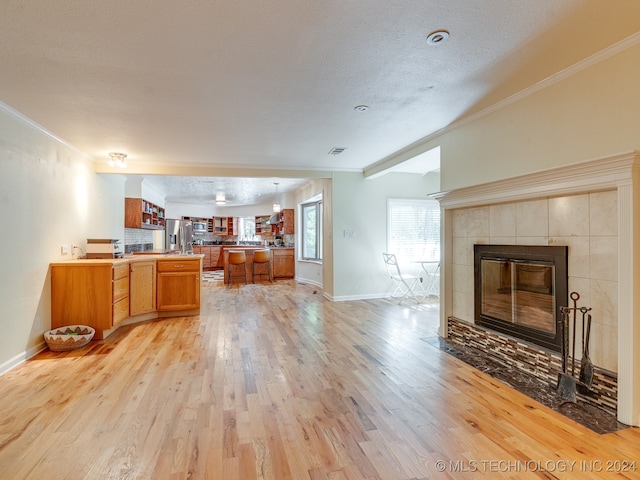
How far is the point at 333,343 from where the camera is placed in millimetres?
3451

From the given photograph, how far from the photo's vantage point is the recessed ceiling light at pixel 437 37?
185cm

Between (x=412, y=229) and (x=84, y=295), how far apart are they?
525cm

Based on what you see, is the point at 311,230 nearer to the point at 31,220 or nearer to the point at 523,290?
Result: the point at 31,220

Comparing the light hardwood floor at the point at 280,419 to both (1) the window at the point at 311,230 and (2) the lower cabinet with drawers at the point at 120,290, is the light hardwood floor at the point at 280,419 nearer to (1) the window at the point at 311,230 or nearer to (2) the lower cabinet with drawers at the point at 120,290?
(2) the lower cabinet with drawers at the point at 120,290

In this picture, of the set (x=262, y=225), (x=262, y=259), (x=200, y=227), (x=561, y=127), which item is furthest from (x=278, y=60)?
(x=200, y=227)

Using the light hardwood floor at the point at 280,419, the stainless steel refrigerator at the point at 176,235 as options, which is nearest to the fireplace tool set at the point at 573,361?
the light hardwood floor at the point at 280,419

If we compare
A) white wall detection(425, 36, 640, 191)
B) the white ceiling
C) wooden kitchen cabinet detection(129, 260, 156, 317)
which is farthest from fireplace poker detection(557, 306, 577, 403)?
wooden kitchen cabinet detection(129, 260, 156, 317)

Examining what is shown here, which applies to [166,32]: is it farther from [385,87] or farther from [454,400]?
[454,400]

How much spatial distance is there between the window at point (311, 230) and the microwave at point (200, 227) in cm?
493

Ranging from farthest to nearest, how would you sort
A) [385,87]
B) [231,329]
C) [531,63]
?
[231,329] < [385,87] < [531,63]

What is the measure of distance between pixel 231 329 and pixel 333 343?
1411mm

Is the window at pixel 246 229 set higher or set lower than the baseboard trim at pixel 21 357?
higher

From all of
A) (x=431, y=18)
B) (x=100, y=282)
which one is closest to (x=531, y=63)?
(x=431, y=18)

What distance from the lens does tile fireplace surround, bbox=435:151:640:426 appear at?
6.24 feet
